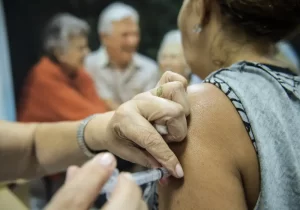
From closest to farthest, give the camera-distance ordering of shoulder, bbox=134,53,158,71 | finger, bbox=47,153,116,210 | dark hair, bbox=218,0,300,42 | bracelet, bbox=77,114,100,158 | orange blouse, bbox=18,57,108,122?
finger, bbox=47,153,116,210 → dark hair, bbox=218,0,300,42 → bracelet, bbox=77,114,100,158 → orange blouse, bbox=18,57,108,122 → shoulder, bbox=134,53,158,71

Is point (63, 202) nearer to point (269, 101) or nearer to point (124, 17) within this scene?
point (269, 101)

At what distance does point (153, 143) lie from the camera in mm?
720

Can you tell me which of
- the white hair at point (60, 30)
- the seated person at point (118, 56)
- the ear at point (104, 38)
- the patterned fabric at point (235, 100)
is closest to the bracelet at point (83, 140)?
the patterned fabric at point (235, 100)

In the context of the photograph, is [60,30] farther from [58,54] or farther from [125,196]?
[125,196]

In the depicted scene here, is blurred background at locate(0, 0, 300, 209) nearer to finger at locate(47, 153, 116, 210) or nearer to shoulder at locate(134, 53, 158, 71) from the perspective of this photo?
shoulder at locate(134, 53, 158, 71)

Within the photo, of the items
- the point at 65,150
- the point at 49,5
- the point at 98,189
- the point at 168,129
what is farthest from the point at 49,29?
the point at 98,189

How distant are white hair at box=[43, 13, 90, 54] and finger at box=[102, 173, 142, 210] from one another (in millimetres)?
1614

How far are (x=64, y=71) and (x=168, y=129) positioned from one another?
1396 millimetres

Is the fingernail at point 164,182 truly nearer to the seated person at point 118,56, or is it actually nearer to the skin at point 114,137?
the skin at point 114,137

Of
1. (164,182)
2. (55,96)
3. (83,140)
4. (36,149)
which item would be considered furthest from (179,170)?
(55,96)

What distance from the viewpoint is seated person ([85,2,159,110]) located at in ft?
6.94

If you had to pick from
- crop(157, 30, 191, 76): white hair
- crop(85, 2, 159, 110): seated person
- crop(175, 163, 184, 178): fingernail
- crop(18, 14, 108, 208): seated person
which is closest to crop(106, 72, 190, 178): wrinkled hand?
crop(175, 163, 184, 178): fingernail

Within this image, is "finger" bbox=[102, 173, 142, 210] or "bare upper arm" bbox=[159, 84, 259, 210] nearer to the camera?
"finger" bbox=[102, 173, 142, 210]

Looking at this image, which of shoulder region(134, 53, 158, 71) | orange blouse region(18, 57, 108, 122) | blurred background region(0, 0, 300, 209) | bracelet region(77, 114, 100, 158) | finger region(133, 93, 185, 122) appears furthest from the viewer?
shoulder region(134, 53, 158, 71)
